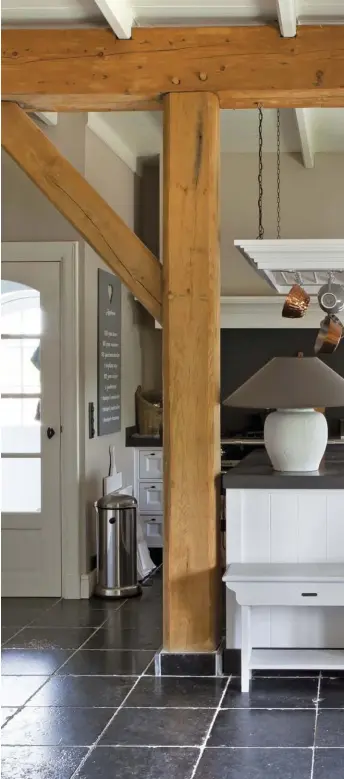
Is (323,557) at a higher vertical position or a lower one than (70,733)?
higher

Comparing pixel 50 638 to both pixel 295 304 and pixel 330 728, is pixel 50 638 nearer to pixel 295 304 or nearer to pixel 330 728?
pixel 330 728

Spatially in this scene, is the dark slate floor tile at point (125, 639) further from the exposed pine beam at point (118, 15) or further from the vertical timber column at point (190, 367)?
the exposed pine beam at point (118, 15)

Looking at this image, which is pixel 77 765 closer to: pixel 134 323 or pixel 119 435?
pixel 119 435

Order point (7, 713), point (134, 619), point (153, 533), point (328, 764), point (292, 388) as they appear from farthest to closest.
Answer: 1. point (153, 533)
2. point (134, 619)
3. point (292, 388)
4. point (7, 713)
5. point (328, 764)

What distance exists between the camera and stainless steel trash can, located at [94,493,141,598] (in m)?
6.21

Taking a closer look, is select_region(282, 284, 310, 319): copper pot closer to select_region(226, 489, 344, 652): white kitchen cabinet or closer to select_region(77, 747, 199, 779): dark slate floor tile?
select_region(226, 489, 344, 652): white kitchen cabinet

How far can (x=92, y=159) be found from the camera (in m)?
6.45

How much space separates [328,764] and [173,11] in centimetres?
303

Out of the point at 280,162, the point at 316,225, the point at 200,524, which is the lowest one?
the point at 200,524

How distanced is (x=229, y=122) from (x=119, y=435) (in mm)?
2415

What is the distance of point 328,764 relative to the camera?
318 centimetres

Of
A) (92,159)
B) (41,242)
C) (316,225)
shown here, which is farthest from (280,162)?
(41,242)

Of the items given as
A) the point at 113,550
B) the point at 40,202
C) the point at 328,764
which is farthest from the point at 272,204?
the point at 328,764

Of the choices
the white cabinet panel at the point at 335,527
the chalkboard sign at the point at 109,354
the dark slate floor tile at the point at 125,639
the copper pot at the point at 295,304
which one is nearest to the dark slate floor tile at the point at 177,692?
the dark slate floor tile at the point at 125,639
